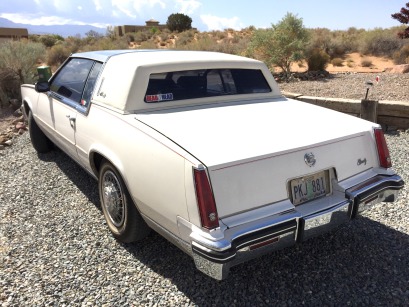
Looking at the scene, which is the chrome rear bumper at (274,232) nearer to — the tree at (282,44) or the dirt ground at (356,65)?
the tree at (282,44)

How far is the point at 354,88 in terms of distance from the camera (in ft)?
33.9

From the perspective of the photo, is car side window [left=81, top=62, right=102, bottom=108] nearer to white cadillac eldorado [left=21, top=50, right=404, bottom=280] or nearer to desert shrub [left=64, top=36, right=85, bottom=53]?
white cadillac eldorado [left=21, top=50, right=404, bottom=280]

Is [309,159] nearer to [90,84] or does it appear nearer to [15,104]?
[90,84]

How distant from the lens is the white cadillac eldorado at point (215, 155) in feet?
7.25

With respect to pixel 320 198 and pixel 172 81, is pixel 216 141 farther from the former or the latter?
pixel 172 81

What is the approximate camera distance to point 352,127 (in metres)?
2.87

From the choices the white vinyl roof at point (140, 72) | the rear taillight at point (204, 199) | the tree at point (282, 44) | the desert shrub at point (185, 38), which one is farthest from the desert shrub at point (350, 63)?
the rear taillight at point (204, 199)

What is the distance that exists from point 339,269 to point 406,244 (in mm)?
762

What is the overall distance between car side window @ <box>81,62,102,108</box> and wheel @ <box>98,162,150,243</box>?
78 cm

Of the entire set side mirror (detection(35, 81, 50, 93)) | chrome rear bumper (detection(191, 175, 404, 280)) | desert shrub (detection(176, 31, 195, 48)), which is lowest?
chrome rear bumper (detection(191, 175, 404, 280))

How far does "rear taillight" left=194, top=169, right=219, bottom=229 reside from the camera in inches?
84.1

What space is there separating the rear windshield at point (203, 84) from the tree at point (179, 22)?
42.4m

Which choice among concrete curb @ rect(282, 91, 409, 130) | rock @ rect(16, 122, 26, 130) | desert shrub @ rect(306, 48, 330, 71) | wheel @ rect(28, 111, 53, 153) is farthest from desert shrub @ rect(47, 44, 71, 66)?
concrete curb @ rect(282, 91, 409, 130)

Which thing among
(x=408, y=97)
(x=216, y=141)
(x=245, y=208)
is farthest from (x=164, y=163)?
(x=408, y=97)
